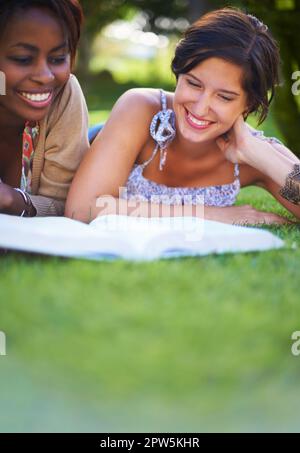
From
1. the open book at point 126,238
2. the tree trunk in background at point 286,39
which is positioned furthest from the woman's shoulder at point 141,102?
the tree trunk in background at point 286,39

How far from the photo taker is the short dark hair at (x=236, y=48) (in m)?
2.49

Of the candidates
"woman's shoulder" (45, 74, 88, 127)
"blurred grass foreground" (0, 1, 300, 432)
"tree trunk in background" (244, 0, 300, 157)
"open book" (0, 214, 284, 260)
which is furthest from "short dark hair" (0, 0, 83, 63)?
"tree trunk in background" (244, 0, 300, 157)

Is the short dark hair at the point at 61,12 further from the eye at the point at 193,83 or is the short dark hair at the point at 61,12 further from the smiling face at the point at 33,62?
the eye at the point at 193,83

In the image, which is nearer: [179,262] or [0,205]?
[179,262]

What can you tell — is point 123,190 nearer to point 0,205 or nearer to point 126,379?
point 0,205

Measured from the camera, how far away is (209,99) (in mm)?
2496

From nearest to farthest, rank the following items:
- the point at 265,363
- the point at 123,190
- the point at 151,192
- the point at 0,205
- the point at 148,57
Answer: the point at 265,363, the point at 0,205, the point at 123,190, the point at 151,192, the point at 148,57

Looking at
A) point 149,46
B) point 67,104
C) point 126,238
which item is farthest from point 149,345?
point 149,46

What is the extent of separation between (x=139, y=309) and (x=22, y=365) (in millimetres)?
299

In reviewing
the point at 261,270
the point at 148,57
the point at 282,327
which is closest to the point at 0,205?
the point at 261,270

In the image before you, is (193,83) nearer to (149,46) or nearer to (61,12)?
(61,12)

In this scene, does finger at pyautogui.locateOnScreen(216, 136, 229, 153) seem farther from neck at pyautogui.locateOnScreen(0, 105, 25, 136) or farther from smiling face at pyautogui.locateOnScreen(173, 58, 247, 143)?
neck at pyautogui.locateOnScreen(0, 105, 25, 136)

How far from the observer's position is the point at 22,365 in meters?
1.39

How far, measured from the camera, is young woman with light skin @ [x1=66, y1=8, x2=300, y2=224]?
249 centimetres
